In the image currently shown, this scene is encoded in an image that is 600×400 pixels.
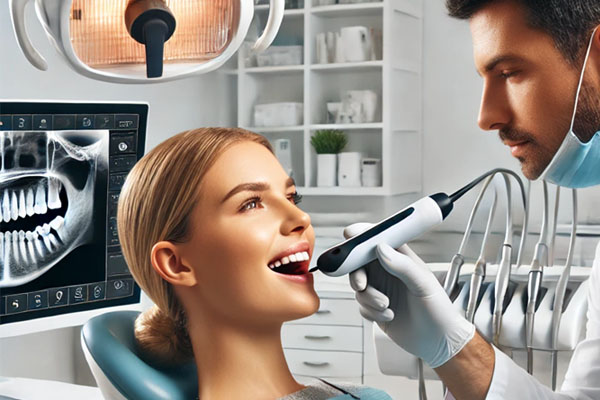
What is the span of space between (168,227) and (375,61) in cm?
239

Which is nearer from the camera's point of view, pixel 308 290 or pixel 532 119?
pixel 308 290

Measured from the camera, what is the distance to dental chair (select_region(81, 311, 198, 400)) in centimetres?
108

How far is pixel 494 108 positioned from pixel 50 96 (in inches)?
68.8

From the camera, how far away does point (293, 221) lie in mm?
1075

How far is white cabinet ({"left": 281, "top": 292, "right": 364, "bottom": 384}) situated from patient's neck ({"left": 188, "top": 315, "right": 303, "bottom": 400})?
1982 millimetres

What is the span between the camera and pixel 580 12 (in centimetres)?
123

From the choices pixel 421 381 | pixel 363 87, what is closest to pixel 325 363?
pixel 363 87

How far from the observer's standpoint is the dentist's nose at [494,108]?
1328 mm

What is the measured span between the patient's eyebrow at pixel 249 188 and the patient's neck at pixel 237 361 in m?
0.19

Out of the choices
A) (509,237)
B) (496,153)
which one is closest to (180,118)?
(496,153)

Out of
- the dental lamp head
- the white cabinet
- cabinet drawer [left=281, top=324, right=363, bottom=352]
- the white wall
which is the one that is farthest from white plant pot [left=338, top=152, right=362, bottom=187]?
the dental lamp head

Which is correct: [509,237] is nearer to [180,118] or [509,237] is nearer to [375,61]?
[375,61]

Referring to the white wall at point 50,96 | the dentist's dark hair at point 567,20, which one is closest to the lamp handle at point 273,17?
the dentist's dark hair at point 567,20

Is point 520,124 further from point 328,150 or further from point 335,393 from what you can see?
point 328,150
